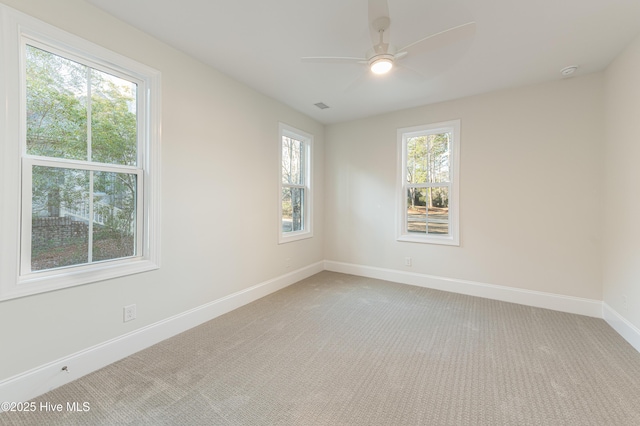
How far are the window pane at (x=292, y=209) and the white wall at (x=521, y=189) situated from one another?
1328 mm

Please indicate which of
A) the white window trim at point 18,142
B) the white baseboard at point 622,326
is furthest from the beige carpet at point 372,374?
the white window trim at point 18,142

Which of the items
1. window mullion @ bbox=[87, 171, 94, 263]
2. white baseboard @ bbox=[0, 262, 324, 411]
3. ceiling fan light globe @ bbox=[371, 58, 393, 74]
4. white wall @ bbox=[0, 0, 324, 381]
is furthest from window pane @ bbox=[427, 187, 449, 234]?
window mullion @ bbox=[87, 171, 94, 263]

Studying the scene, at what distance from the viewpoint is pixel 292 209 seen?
427cm

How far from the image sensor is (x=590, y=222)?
9.59 ft

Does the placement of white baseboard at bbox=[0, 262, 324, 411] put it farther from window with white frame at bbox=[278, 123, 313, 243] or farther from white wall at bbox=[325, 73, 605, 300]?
white wall at bbox=[325, 73, 605, 300]

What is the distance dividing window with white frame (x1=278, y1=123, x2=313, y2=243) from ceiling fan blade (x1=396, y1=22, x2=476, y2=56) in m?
2.33

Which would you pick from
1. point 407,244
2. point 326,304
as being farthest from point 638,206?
point 326,304

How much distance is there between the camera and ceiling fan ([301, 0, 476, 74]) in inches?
64.9

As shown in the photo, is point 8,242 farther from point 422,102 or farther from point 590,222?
point 590,222

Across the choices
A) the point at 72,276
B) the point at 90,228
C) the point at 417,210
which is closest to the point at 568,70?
the point at 417,210

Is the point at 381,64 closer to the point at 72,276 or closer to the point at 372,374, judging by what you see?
the point at 372,374

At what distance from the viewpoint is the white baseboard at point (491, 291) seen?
9.70 feet

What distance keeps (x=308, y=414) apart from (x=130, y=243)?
6.46 feet

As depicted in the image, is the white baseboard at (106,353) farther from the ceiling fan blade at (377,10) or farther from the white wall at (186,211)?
the ceiling fan blade at (377,10)
